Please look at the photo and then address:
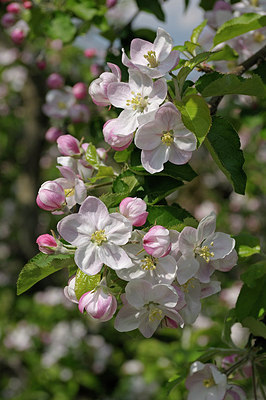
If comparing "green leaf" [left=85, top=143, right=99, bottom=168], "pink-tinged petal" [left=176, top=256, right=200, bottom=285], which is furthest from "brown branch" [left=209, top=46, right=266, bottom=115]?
"pink-tinged petal" [left=176, top=256, right=200, bottom=285]

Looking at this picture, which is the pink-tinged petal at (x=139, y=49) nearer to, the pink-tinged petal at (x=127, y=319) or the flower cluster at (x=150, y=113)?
the flower cluster at (x=150, y=113)

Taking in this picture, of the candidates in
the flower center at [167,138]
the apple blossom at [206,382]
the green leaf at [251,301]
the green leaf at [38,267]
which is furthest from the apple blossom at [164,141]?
the apple blossom at [206,382]

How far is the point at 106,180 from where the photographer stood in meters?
0.98

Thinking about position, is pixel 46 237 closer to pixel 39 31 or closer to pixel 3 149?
pixel 39 31

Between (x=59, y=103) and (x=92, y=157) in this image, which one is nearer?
(x=92, y=157)

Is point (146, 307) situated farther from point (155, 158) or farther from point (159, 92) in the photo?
point (159, 92)

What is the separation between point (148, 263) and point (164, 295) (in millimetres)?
59

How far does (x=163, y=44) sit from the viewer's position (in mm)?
874

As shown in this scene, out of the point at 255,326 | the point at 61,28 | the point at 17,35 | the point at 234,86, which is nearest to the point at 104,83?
the point at 234,86

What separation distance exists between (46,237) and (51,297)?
3536 millimetres

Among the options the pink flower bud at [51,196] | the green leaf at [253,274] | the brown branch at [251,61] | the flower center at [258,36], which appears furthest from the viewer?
the flower center at [258,36]

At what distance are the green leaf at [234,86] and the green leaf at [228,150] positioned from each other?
6 centimetres

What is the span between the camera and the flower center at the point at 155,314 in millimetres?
832

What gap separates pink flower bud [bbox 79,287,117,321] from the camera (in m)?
0.79
